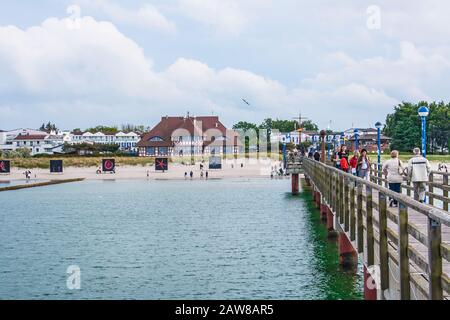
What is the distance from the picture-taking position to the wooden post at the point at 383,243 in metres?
8.38

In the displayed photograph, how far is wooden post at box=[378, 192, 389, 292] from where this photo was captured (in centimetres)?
838

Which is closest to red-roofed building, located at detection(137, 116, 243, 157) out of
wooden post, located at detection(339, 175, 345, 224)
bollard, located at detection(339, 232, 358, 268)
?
bollard, located at detection(339, 232, 358, 268)

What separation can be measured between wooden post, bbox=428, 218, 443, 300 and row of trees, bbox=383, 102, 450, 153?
3041 inches

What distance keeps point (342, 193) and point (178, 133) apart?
113 m

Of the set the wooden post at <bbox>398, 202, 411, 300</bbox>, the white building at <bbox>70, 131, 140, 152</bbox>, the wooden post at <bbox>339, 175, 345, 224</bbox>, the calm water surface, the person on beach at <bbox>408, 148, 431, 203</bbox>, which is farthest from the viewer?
the white building at <bbox>70, 131, 140, 152</bbox>

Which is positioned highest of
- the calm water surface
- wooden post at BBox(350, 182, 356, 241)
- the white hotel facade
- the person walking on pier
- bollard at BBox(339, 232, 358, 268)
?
the white hotel facade

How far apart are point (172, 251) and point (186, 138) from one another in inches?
4096

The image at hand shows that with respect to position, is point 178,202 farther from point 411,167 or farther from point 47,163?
point 47,163

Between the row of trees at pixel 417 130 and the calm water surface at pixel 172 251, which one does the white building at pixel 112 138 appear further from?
the calm water surface at pixel 172 251

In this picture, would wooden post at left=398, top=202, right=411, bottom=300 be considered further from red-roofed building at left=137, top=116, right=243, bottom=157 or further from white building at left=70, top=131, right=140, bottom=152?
white building at left=70, top=131, right=140, bottom=152

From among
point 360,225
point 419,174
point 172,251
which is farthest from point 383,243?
point 172,251

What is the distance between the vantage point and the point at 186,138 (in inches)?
5049

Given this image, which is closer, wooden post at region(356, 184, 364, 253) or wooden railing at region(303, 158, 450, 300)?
wooden railing at region(303, 158, 450, 300)

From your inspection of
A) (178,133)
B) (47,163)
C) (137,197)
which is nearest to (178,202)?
(137,197)
